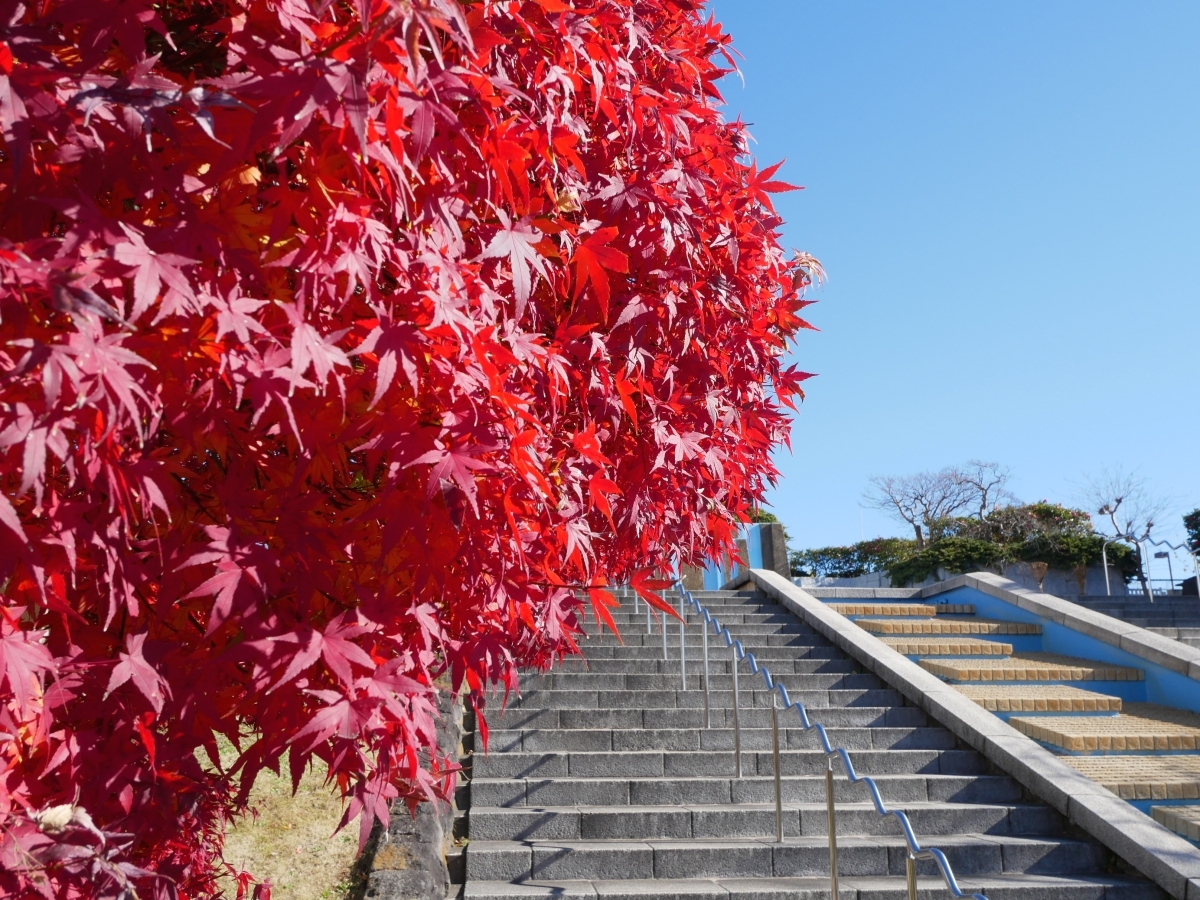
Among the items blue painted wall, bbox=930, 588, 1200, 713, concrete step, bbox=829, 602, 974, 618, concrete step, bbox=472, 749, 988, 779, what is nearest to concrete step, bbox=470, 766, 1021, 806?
concrete step, bbox=472, 749, 988, 779

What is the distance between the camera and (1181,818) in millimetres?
5461

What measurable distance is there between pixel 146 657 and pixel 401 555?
1.49 feet

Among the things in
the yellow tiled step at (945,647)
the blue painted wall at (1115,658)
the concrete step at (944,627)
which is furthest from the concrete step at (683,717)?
the blue painted wall at (1115,658)

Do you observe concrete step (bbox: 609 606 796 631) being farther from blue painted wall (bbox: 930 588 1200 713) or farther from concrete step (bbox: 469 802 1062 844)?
concrete step (bbox: 469 802 1062 844)

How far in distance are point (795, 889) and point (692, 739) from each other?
1.75 m

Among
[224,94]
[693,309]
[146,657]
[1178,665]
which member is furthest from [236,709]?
[1178,665]

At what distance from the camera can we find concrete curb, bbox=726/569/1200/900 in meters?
4.98

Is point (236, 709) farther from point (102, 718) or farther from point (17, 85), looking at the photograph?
point (17, 85)

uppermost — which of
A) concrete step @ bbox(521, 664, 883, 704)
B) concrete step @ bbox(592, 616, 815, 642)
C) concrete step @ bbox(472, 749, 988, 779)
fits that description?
concrete step @ bbox(592, 616, 815, 642)

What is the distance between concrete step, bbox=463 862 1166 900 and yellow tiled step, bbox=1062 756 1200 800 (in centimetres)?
105

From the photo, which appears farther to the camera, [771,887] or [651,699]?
[651,699]

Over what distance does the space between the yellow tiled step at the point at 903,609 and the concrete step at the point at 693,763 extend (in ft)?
12.0

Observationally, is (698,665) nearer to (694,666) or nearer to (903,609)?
(694,666)

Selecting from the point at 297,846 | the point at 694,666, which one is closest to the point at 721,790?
the point at 694,666
